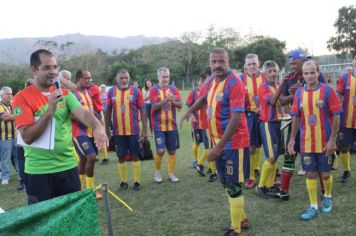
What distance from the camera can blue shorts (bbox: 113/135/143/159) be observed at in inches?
285

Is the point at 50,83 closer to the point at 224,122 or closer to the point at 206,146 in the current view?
the point at 224,122

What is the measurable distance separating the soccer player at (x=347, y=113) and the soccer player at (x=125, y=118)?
3.61 m

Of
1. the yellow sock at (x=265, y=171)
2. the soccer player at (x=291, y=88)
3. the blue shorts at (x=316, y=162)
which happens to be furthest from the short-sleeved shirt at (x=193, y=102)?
the blue shorts at (x=316, y=162)

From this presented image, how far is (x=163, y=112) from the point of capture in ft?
25.1

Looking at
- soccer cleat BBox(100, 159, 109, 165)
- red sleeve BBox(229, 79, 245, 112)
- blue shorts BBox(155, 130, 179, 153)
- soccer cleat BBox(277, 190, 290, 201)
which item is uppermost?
red sleeve BBox(229, 79, 245, 112)

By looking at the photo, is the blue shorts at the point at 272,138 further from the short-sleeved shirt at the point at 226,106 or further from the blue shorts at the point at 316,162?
the short-sleeved shirt at the point at 226,106

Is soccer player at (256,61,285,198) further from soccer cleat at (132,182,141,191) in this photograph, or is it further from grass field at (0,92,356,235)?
soccer cleat at (132,182,141,191)

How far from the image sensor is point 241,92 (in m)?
4.38

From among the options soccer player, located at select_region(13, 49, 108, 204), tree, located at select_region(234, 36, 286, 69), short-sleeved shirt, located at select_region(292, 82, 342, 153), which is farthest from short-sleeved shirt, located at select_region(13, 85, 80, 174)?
tree, located at select_region(234, 36, 286, 69)

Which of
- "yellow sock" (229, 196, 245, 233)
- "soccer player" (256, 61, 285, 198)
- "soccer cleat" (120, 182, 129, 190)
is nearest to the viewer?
"yellow sock" (229, 196, 245, 233)

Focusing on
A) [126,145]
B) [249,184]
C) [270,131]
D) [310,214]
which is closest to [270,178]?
[249,184]

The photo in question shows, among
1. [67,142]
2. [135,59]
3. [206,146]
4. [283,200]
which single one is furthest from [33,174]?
[135,59]

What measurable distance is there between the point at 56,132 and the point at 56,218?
1054mm

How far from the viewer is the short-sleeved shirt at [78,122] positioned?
6438 millimetres
